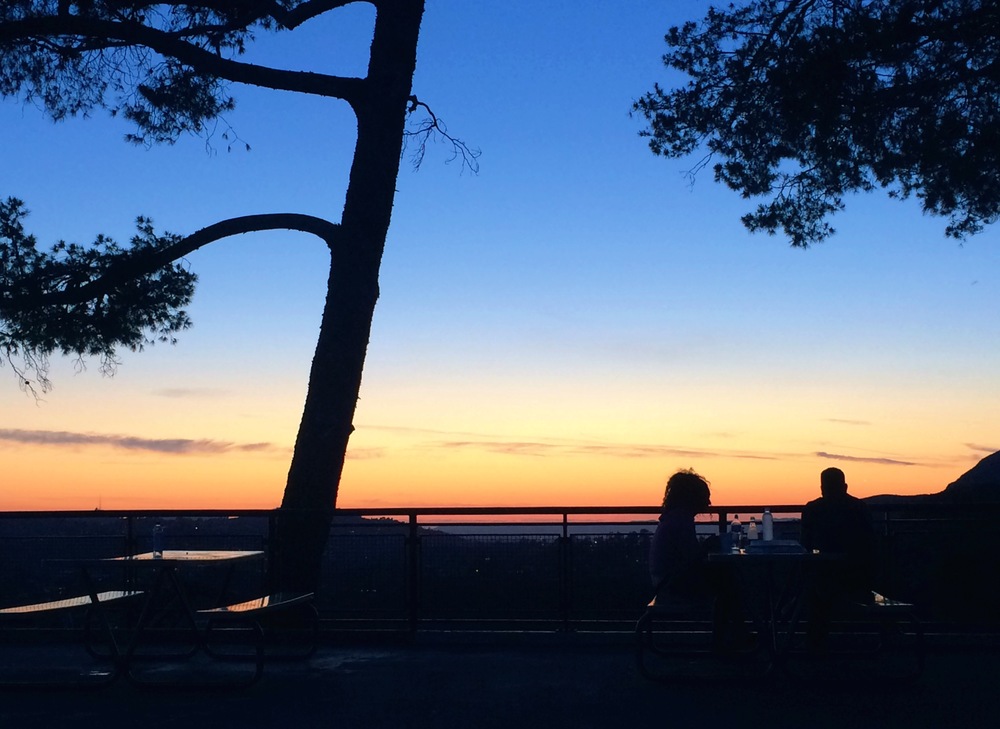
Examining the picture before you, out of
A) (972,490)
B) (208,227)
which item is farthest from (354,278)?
(972,490)

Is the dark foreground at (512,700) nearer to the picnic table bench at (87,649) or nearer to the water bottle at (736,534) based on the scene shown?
the picnic table bench at (87,649)

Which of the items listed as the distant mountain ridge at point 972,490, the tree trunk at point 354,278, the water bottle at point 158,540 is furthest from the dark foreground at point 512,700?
the distant mountain ridge at point 972,490

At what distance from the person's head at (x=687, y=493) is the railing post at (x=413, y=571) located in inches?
97.4

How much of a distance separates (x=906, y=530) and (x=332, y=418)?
5016 mm

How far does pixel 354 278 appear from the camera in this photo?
10.5 meters

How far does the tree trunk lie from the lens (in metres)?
10.2

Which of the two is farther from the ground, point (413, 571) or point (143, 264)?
point (143, 264)

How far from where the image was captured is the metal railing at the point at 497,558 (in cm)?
902

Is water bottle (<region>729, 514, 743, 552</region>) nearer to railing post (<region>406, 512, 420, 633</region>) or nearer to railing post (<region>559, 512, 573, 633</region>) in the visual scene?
railing post (<region>559, 512, 573, 633</region>)

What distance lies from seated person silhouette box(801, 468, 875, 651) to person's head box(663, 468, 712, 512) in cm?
80

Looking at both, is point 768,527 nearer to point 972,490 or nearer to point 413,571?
point 413,571

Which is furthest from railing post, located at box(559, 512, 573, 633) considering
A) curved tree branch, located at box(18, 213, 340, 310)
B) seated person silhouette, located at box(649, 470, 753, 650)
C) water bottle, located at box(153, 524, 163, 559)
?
curved tree branch, located at box(18, 213, 340, 310)

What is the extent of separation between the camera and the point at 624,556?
365 inches

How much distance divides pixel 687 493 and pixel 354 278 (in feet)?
13.7
